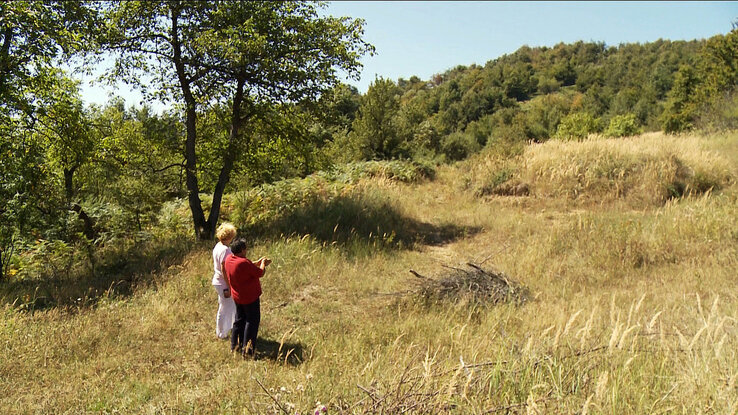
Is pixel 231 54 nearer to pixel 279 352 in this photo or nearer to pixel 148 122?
pixel 148 122

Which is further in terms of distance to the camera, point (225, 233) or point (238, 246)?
point (225, 233)

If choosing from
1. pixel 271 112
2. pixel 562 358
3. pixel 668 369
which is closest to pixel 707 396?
pixel 668 369

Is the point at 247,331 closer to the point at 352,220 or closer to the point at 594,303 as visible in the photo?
the point at 594,303

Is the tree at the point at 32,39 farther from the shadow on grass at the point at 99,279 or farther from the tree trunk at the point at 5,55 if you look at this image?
the shadow on grass at the point at 99,279

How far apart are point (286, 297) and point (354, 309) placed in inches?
49.2

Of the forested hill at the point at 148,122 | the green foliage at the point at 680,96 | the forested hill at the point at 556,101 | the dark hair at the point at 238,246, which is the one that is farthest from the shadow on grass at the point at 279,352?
the green foliage at the point at 680,96

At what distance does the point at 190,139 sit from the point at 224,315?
613 centimetres

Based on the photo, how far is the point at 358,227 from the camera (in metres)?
10.6

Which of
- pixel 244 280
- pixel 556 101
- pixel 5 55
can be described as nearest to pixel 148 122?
pixel 5 55

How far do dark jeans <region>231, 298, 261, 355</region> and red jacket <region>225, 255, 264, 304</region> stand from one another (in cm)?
9

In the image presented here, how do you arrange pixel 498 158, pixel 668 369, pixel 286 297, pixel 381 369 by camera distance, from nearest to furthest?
pixel 668 369 < pixel 381 369 < pixel 286 297 < pixel 498 158

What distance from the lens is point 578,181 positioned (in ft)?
41.9

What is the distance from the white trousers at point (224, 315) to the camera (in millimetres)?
5574

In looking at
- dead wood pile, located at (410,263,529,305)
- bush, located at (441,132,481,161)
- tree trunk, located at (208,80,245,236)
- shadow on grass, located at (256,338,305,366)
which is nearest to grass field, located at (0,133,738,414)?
shadow on grass, located at (256,338,305,366)
